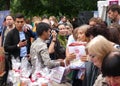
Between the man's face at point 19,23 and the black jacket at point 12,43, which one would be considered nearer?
the black jacket at point 12,43

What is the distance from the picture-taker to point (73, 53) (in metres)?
5.55

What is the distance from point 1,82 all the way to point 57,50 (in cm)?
120

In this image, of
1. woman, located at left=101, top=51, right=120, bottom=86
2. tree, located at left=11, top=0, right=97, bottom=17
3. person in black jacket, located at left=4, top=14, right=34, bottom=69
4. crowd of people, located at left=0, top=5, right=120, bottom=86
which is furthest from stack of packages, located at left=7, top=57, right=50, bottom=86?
tree, located at left=11, top=0, right=97, bottom=17

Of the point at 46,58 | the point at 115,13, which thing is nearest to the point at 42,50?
the point at 46,58

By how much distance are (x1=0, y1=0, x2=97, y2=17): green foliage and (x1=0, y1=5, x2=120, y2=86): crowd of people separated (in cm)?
1962

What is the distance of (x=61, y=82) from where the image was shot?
6.20m

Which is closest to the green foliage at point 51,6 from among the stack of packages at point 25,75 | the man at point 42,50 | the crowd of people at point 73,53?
the crowd of people at point 73,53

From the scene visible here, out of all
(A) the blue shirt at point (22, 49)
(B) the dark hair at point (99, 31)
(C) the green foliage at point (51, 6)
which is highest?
(B) the dark hair at point (99, 31)

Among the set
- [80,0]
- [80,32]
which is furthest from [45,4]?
[80,32]

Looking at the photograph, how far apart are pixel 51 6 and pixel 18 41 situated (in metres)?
22.0

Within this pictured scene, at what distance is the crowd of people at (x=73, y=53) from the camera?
3131 millimetres

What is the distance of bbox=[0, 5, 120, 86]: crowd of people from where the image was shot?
10.3ft

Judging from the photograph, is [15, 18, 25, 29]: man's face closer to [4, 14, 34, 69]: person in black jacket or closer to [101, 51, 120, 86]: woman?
[4, 14, 34, 69]: person in black jacket

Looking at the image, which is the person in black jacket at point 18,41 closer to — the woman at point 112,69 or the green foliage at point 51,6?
the woman at point 112,69
